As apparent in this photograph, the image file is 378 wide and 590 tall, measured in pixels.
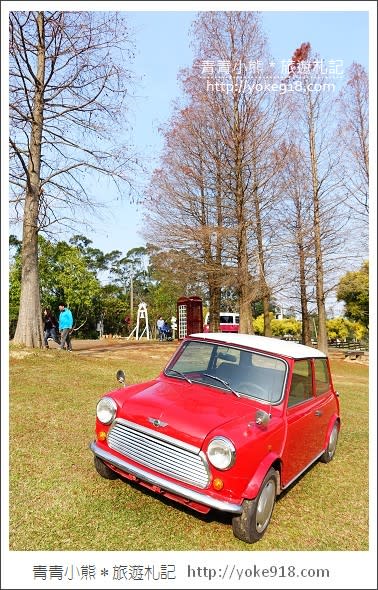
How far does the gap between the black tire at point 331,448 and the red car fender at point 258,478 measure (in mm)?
1652

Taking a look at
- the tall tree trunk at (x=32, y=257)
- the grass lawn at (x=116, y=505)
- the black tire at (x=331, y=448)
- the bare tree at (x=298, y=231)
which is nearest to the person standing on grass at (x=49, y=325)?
the tall tree trunk at (x=32, y=257)

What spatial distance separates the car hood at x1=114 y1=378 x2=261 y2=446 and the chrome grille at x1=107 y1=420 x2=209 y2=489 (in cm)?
5

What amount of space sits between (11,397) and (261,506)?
3563 millimetres

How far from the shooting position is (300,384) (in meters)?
3.31

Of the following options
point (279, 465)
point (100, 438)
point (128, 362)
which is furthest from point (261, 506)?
point (128, 362)

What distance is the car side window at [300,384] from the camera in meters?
3.15

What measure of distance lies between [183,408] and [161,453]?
0.32 m

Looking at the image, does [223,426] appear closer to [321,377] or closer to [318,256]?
[321,377]

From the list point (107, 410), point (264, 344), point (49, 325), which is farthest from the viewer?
point (49, 325)

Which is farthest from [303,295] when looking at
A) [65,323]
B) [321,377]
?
[65,323]

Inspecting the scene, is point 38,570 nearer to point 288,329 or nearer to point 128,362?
point 128,362

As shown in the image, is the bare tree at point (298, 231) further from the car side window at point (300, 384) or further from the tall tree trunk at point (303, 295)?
the car side window at point (300, 384)

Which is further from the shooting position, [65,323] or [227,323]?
[227,323]

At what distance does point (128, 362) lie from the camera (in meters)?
7.25
